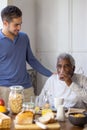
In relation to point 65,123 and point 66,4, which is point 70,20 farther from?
point 65,123

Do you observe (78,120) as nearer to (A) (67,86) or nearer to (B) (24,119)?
(B) (24,119)

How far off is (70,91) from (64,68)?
0.72 ft

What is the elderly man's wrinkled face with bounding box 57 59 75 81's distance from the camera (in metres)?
2.75

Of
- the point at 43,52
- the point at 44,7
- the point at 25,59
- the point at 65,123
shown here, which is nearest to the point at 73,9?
the point at 44,7

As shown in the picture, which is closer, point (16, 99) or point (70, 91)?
point (16, 99)

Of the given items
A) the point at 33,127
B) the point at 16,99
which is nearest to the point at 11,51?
Result: the point at 16,99

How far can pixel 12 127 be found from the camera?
190 centimetres

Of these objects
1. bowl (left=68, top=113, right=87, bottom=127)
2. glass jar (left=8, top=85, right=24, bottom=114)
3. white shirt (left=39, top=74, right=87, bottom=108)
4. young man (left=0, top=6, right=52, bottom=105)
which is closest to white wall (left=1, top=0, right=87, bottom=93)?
young man (left=0, top=6, right=52, bottom=105)

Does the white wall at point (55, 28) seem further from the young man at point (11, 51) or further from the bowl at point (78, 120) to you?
the bowl at point (78, 120)

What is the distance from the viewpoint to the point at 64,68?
2.77 meters

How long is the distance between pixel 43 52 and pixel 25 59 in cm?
135

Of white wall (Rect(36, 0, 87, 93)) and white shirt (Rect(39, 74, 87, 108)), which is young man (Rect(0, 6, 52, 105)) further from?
white wall (Rect(36, 0, 87, 93))

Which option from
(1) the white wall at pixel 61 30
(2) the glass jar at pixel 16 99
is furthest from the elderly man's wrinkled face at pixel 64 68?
(1) the white wall at pixel 61 30

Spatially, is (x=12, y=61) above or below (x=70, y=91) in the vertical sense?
above
